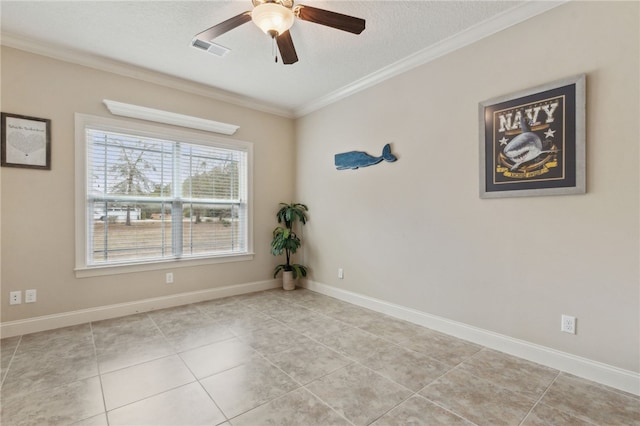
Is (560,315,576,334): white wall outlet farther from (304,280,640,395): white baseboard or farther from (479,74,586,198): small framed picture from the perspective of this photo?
(479,74,586,198): small framed picture

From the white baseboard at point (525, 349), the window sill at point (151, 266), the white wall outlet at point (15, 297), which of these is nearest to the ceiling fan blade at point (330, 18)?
the white baseboard at point (525, 349)

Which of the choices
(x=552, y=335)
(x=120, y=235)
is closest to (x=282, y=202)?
(x=120, y=235)

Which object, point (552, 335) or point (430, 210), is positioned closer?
point (552, 335)

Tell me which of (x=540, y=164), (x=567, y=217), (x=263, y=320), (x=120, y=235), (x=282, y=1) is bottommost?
(x=263, y=320)

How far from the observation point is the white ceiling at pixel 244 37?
2451mm

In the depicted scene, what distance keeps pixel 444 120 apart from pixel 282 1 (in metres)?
1.85

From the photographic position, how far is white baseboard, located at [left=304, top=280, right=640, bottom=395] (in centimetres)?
203

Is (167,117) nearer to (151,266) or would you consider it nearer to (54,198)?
(54,198)

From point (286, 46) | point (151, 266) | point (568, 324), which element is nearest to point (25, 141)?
point (151, 266)

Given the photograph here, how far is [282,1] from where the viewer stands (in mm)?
2168

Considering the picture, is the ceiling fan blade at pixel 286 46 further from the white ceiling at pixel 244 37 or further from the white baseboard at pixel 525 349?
the white baseboard at pixel 525 349

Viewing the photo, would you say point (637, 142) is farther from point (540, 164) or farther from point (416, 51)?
point (416, 51)

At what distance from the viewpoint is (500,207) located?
2.62m

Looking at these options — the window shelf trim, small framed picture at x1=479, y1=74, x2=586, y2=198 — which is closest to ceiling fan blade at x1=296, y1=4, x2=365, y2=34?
small framed picture at x1=479, y1=74, x2=586, y2=198
